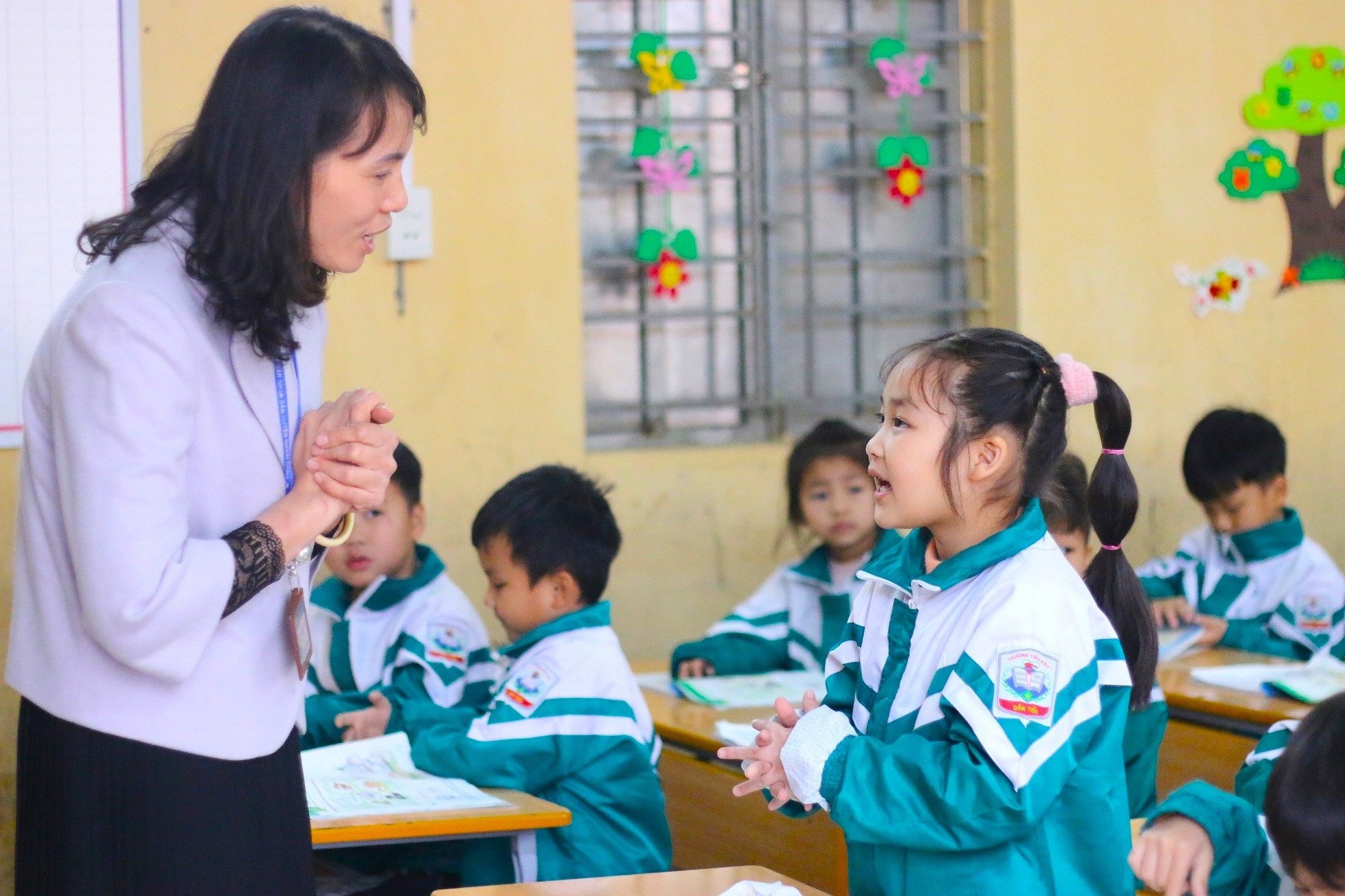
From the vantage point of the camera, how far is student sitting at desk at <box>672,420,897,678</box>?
330cm

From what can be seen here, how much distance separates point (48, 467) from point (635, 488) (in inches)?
100

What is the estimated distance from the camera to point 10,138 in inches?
106

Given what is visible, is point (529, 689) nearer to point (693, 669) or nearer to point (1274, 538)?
point (693, 669)

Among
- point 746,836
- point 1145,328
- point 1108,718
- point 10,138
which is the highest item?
point 10,138

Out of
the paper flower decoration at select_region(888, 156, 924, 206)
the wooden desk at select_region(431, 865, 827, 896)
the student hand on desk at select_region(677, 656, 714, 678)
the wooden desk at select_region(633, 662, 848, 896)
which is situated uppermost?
the paper flower decoration at select_region(888, 156, 924, 206)

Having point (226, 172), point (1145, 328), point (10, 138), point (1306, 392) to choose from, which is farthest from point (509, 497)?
point (1306, 392)

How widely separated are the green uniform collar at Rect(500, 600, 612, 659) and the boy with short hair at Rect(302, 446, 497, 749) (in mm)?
350

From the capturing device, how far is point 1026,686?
4.96 ft

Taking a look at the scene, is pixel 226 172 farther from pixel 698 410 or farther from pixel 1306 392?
pixel 1306 392

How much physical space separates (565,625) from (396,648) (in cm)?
67

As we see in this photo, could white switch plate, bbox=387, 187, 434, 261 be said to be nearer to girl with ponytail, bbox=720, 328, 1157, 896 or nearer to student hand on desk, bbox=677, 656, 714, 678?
student hand on desk, bbox=677, 656, 714, 678

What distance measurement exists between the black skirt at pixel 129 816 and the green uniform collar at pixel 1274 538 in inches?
112

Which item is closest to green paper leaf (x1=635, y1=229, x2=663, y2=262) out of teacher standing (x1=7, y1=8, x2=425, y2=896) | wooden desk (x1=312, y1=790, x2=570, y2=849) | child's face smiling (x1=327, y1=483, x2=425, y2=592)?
child's face smiling (x1=327, y1=483, x2=425, y2=592)

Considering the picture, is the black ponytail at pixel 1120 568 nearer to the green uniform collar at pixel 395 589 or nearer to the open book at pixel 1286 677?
the open book at pixel 1286 677
